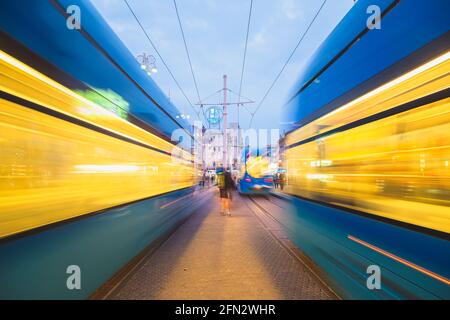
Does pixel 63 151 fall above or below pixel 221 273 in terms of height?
above

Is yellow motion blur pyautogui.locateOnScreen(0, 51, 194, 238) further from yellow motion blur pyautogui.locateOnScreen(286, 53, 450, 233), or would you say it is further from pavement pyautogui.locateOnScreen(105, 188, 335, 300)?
yellow motion blur pyautogui.locateOnScreen(286, 53, 450, 233)

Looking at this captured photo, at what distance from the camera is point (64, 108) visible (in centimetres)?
196

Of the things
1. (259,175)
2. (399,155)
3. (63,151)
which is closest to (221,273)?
(63,151)

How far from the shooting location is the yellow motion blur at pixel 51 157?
4.91 ft

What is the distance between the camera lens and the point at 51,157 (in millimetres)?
1806

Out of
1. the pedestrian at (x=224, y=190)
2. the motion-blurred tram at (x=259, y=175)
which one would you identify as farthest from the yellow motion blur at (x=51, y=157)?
the motion-blurred tram at (x=259, y=175)

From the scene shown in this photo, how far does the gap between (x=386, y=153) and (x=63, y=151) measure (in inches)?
105

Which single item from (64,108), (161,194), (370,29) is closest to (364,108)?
(370,29)

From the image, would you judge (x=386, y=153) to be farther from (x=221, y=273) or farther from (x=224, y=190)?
(x=224, y=190)

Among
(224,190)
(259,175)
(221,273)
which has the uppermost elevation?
(259,175)

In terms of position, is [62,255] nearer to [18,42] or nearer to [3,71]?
[3,71]

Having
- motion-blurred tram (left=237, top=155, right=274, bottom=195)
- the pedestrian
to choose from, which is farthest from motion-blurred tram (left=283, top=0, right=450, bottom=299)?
motion-blurred tram (left=237, top=155, right=274, bottom=195)

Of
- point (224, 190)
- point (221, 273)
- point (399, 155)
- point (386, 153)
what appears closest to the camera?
point (399, 155)
